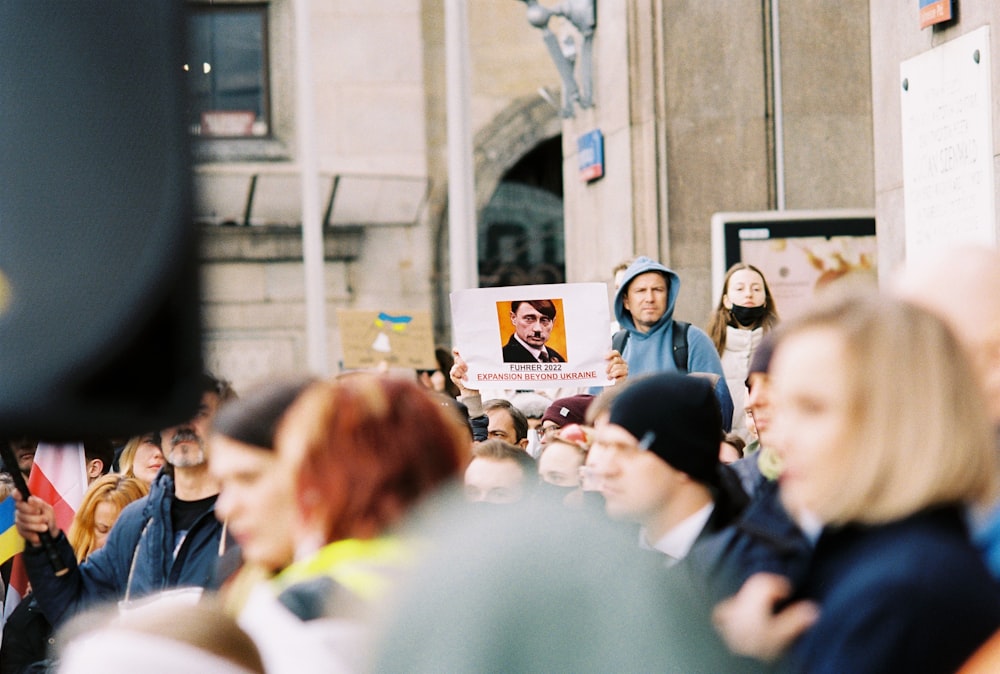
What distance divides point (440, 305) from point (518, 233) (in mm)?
1562

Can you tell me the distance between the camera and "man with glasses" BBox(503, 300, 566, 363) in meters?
6.75

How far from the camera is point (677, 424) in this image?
309 centimetres

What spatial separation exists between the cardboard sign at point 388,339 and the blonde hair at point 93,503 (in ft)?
17.0

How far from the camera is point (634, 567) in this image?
1800 mm

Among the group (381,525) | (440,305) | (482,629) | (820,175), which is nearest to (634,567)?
(482,629)

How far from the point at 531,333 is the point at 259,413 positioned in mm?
4146

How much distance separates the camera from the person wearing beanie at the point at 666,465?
3045mm

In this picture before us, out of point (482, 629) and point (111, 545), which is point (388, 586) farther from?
point (111, 545)

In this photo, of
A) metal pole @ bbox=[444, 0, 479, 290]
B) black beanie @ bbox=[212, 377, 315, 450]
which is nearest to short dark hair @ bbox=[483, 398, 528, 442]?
black beanie @ bbox=[212, 377, 315, 450]

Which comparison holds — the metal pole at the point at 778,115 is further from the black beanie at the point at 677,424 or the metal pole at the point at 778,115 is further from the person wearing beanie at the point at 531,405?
the black beanie at the point at 677,424

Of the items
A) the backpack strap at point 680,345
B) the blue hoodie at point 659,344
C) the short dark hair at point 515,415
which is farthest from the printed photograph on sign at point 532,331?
the backpack strap at point 680,345

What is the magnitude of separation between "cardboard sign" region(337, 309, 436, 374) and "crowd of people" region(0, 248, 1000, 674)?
8106mm

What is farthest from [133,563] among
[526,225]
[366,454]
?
[526,225]

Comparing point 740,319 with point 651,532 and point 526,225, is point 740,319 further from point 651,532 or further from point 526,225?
point 526,225
